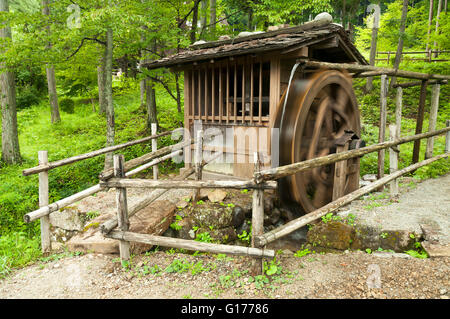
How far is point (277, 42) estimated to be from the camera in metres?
4.79

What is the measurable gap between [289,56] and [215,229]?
3.22m

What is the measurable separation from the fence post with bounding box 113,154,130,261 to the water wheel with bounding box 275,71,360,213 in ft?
9.18

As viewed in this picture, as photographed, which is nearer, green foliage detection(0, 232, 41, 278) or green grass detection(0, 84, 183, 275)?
green foliage detection(0, 232, 41, 278)

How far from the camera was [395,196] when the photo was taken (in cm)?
530

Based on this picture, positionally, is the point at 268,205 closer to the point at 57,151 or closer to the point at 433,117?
the point at 433,117

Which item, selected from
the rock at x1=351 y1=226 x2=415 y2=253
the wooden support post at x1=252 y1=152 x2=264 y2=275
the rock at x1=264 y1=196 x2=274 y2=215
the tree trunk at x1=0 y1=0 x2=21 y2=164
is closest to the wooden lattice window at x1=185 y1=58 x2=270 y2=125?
the rock at x1=264 y1=196 x2=274 y2=215

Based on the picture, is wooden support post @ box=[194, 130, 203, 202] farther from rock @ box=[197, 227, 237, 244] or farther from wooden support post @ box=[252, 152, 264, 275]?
wooden support post @ box=[252, 152, 264, 275]

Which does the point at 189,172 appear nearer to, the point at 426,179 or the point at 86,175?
the point at 86,175

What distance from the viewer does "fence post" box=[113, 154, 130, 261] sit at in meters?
3.57

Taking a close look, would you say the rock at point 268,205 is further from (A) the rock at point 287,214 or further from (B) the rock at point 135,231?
(B) the rock at point 135,231

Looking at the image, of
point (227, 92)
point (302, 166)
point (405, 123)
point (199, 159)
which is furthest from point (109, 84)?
point (405, 123)

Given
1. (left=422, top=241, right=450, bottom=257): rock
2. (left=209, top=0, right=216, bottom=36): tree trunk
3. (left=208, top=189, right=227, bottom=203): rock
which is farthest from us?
(left=209, top=0, right=216, bottom=36): tree trunk

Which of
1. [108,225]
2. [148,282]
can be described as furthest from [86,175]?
[148,282]
